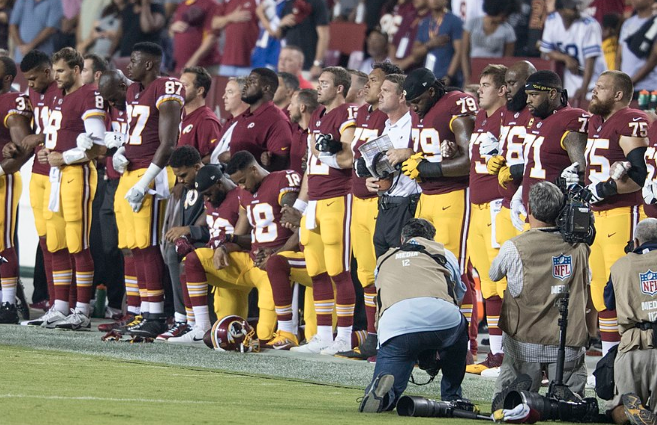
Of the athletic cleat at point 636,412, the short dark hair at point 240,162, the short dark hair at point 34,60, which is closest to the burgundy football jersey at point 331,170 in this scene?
the short dark hair at point 240,162

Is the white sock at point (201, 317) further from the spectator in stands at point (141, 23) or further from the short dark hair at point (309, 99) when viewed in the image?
the spectator in stands at point (141, 23)

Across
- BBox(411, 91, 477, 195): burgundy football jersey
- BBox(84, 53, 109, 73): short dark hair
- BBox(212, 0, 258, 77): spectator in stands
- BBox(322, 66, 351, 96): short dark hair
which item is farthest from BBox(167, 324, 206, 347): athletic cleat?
BBox(212, 0, 258, 77): spectator in stands

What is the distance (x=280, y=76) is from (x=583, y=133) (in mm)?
4146

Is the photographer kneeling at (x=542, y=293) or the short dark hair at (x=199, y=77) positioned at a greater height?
the short dark hair at (x=199, y=77)

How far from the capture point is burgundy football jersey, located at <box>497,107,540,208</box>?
9.67m

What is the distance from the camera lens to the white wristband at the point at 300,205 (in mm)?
11328

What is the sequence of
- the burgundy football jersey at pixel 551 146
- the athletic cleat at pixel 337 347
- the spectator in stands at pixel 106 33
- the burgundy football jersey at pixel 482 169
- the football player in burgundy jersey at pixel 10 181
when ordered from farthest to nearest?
the spectator in stands at pixel 106 33 → the football player in burgundy jersey at pixel 10 181 → the athletic cleat at pixel 337 347 → the burgundy football jersey at pixel 482 169 → the burgundy football jersey at pixel 551 146

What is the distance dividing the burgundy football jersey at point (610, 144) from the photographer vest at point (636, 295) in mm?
1667

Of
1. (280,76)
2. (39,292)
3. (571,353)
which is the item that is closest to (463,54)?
(280,76)

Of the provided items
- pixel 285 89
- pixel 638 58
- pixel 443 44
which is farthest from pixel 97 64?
pixel 638 58

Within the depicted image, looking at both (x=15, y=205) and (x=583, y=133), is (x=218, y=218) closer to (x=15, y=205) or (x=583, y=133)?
(x=15, y=205)

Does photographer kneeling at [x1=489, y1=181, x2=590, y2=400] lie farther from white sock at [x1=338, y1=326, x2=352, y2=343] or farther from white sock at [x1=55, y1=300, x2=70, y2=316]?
white sock at [x1=55, y1=300, x2=70, y2=316]

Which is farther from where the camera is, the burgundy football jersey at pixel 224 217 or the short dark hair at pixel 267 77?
the short dark hair at pixel 267 77

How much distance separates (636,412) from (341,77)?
504cm
